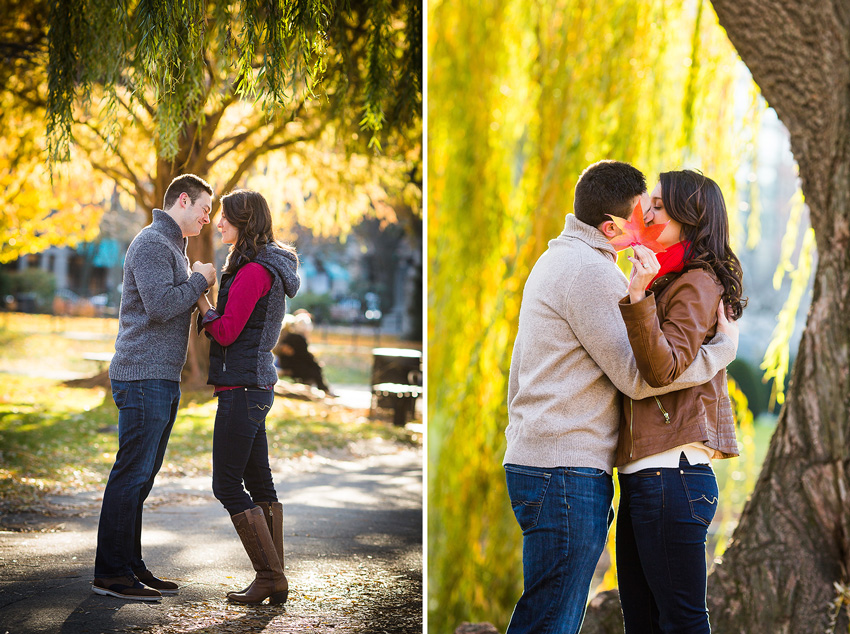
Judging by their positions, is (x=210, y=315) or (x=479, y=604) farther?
(x=479, y=604)

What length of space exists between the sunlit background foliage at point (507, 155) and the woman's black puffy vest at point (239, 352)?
1.20m

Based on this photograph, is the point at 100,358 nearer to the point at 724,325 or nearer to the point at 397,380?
the point at 397,380

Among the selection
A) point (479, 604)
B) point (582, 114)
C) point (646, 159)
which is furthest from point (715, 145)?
point (479, 604)

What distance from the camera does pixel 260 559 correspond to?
2197 mm

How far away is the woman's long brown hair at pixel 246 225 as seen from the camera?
2068mm

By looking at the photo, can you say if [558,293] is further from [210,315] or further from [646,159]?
[646,159]

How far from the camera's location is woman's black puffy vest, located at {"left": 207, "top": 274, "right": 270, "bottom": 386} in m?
2.04

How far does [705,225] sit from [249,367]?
4.13 ft

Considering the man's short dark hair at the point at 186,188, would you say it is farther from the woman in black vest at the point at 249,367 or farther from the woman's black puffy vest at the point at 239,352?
the woman's black puffy vest at the point at 239,352

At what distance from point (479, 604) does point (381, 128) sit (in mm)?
1983

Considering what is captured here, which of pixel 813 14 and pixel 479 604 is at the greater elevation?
pixel 813 14

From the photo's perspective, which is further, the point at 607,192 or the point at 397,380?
the point at 397,380

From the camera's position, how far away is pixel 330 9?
7.73 ft

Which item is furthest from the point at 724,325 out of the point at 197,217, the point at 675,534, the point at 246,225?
the point at 197,217
